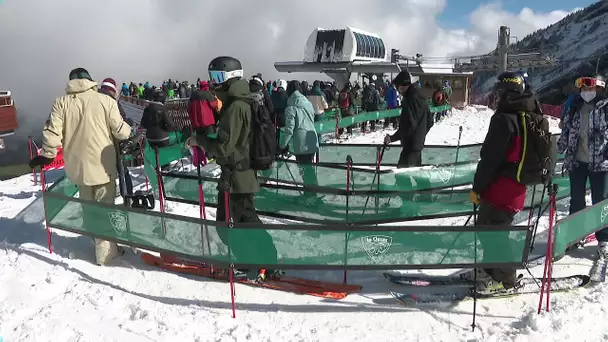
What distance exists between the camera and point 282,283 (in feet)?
14.4

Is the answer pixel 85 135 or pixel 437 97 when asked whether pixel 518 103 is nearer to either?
pixel 85 135

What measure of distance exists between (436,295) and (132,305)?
2712mm

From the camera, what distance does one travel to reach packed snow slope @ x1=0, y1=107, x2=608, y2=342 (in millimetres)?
3564

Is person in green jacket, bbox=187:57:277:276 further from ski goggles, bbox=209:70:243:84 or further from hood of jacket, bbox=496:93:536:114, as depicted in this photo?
hood of jacket, bbox=496:93:536:114

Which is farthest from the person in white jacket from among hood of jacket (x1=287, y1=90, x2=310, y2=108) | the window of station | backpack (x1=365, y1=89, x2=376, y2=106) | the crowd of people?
the window of station

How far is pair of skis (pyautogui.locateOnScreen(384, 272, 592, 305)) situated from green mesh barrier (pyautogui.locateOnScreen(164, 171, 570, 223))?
95 cm

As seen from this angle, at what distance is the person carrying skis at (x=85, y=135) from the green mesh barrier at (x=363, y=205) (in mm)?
1753

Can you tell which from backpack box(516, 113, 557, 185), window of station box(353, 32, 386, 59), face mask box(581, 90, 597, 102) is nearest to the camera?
backpack box(516, 113, 557, 185)

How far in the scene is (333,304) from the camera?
161 inches

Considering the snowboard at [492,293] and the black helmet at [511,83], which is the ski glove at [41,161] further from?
the black helmet at [511,83]

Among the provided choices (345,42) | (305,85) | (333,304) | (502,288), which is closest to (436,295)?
(502,288)

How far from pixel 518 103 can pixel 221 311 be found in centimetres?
297

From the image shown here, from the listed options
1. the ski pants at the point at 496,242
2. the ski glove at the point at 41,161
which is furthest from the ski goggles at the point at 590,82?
the ski glove at the point at 41,161

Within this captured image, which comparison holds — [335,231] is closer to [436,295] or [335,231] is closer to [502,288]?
[436,295]
